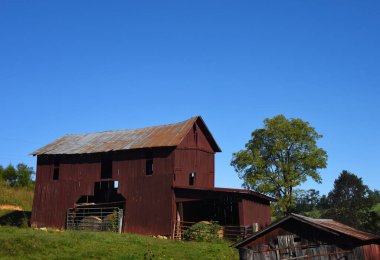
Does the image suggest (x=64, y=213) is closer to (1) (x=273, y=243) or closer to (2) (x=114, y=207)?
(2) (x=114, y=207)

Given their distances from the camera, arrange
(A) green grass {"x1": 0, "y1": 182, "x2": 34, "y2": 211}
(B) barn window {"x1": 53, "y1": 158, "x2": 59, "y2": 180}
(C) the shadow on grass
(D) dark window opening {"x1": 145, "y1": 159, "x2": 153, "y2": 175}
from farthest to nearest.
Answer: (A) green grass {"x1": 0, "y1": 182, "x2": 34, "y2": 211} < (C) the shadow on grass < (B) barn window {"x1": 53, "y1": 158, "x2": 59, "y2": 180} < (D) dark window opening {"x1": 145, "y1": 159, "x2": 153, "y2": 175}

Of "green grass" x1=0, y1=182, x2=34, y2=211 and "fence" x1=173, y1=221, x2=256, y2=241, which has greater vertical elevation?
"green grass" x1=0, y1=182, x2=34, y2=211

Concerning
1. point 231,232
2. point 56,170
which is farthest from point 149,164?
point 231,232

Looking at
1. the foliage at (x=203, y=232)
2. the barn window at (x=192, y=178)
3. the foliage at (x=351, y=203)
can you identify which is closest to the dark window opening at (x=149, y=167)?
the barn window at (x=192, y=178)

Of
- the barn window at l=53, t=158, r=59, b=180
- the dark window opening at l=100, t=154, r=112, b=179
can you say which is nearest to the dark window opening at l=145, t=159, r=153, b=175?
the dark window opening at l=100, t=154, r=112, b=179

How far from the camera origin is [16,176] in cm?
6156

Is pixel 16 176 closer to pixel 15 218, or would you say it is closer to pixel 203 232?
pixel 15 218

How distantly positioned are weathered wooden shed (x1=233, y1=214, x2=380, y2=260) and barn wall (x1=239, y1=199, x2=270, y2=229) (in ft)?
34.4

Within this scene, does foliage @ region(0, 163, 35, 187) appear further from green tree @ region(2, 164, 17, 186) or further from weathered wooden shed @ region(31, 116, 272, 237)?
weathered wooden shed @ region(31, 116, 272, 237)

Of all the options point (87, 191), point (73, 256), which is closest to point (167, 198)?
point (87, 191)

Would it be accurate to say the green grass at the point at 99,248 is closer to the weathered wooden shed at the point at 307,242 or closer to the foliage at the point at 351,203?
the weathered wooden shed at the point at 307,242

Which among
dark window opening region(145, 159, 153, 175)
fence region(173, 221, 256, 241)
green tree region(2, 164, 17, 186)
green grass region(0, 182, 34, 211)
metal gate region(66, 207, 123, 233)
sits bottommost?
fence region(173, 221, 256, 241)

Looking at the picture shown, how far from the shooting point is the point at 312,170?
42.5 meters

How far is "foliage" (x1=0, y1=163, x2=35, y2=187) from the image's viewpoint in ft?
200
